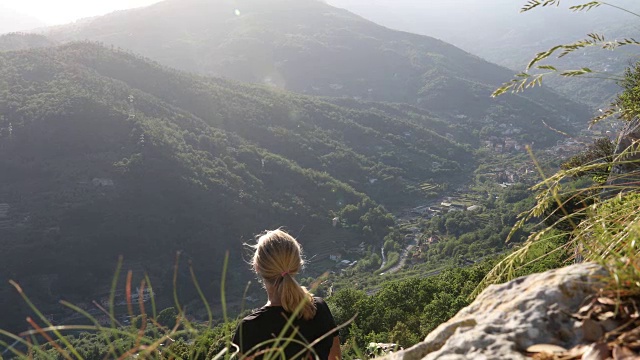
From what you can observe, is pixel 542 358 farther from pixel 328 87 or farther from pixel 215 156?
pixel 328 87

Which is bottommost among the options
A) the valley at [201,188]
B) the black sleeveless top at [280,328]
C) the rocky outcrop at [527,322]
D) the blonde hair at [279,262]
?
the valley at [201,188]

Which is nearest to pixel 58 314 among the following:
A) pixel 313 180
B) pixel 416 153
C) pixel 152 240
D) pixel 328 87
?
pixel 152 240

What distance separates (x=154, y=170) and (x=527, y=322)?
94660 millimetres

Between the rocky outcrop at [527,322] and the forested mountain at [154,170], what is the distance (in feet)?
240

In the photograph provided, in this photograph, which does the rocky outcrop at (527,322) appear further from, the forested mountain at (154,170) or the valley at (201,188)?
the forested mountain at (154,170)

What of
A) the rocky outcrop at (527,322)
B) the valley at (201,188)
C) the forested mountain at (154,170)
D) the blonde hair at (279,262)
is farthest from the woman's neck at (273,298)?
the forested mountain at (154,170)

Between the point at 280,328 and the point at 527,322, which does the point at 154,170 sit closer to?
the point at 280,328

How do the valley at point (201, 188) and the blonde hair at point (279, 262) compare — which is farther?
the valley at point (201, 188)

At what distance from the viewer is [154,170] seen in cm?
9000

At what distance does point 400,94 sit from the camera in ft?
650

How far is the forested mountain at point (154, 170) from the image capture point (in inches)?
2960

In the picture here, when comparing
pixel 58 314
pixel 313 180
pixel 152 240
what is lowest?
pixel 58 314

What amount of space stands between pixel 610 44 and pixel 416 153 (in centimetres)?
13397

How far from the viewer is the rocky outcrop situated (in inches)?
55.0
